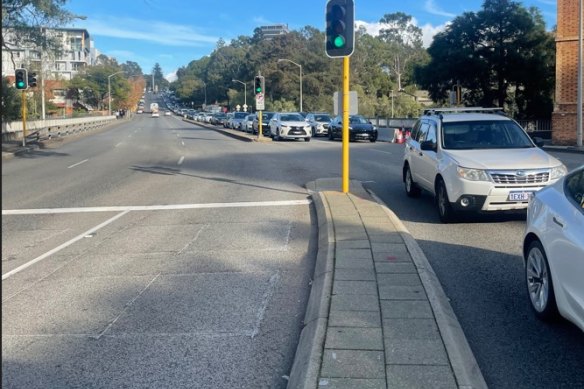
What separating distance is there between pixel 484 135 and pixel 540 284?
18.6ft

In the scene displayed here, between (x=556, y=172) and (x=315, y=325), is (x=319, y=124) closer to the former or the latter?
(x=556, y=172)

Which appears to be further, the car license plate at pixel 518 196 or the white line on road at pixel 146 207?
the white line on road at pixel 146 207

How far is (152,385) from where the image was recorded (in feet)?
13.9

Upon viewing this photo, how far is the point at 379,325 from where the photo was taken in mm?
4863

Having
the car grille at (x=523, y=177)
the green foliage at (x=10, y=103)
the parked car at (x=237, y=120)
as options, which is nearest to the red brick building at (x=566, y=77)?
the car grille at (x=523, y=177)

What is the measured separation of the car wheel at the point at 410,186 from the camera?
12383 mm

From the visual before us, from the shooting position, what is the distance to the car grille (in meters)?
8.98

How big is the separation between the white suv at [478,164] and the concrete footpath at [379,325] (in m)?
1.78

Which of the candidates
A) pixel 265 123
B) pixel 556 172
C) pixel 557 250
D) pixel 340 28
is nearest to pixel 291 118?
pixel 265 123

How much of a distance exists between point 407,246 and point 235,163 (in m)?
14.3

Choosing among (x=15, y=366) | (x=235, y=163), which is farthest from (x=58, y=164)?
(x=15, y=366)

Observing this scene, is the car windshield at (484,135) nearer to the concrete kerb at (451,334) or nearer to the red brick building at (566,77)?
the concrete kerb at (451,334)

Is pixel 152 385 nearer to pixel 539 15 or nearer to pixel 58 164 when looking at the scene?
pixel 58 164

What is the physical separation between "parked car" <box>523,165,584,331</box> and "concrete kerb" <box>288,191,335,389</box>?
1751 millimetres
